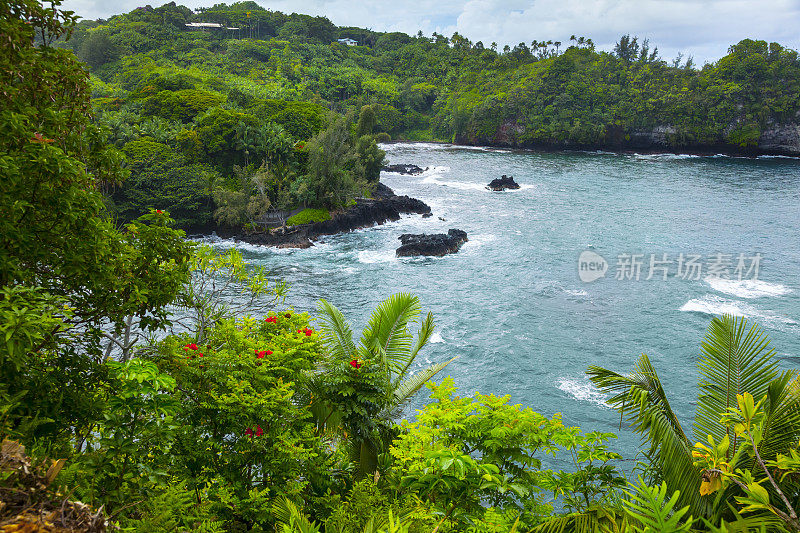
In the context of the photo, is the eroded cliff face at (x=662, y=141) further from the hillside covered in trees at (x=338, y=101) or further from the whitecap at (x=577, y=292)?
the whitecap at (x=577, y=292)

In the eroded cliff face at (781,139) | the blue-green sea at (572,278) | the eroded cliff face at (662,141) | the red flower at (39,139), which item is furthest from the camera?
the eroded cliff face at (662,141)

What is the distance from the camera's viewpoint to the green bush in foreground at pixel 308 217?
36.6 metres

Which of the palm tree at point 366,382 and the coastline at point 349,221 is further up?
the palm tree at point 366,382

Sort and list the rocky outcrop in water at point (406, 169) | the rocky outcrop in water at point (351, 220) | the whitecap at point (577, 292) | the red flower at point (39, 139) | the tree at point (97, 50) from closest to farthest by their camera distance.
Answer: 1. the red flower at point (39, 139)
2. the whitecap at point (577, 292)
3. the rocky outcrop in water at point (351, 220)
4. the rocky outcrop in water at point (406, 169)
5. the tree at point (97, 50)

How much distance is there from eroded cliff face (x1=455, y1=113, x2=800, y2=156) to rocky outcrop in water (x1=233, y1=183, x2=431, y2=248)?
4370 centimetres

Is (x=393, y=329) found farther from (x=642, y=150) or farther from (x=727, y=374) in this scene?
(x=642, y=150)

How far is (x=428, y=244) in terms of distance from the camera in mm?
33281

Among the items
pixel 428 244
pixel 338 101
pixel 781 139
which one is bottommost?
pixel 428 244

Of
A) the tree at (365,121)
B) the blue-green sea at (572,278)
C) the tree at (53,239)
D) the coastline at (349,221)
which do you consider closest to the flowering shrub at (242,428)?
the tree at (53,239)

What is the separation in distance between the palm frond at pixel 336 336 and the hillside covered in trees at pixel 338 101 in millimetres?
22406

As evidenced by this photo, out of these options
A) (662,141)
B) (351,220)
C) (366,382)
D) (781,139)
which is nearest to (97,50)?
(351,220)

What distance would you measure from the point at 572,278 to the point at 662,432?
24051 millimetres

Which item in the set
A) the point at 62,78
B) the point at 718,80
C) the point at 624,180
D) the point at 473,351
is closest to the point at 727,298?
the point at 473,351

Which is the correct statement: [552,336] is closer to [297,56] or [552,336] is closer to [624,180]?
[624,180]
